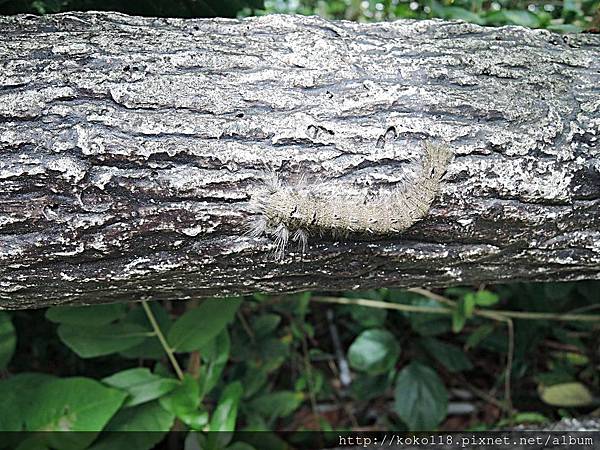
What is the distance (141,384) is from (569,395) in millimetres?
1019

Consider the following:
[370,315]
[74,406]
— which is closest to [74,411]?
[74,406]

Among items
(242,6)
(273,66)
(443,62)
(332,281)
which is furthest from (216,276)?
(242,6)

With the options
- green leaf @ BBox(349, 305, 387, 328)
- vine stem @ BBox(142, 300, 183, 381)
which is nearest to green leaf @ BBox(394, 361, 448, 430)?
green leaf @ BBox(349, 305, 387, 328)

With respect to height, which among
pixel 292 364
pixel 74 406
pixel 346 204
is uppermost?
pixel 346 204

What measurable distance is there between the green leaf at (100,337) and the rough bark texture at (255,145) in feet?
1.00

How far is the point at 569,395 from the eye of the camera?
1.48 m

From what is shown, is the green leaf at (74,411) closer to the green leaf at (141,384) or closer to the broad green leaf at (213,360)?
the green leaf at (141,384)

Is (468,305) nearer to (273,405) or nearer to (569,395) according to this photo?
(569,395)

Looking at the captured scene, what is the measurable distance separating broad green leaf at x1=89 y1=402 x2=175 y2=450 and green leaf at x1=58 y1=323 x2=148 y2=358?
0.12m

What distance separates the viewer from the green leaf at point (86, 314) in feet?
3.42

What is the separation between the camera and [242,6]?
1.13 m

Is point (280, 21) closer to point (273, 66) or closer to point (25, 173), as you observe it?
point (273, 66)

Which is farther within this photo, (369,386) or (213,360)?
(369,386)

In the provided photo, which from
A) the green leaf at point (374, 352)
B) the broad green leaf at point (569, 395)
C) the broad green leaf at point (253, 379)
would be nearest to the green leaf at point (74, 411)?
the broad green leaf at point (253, 379)
